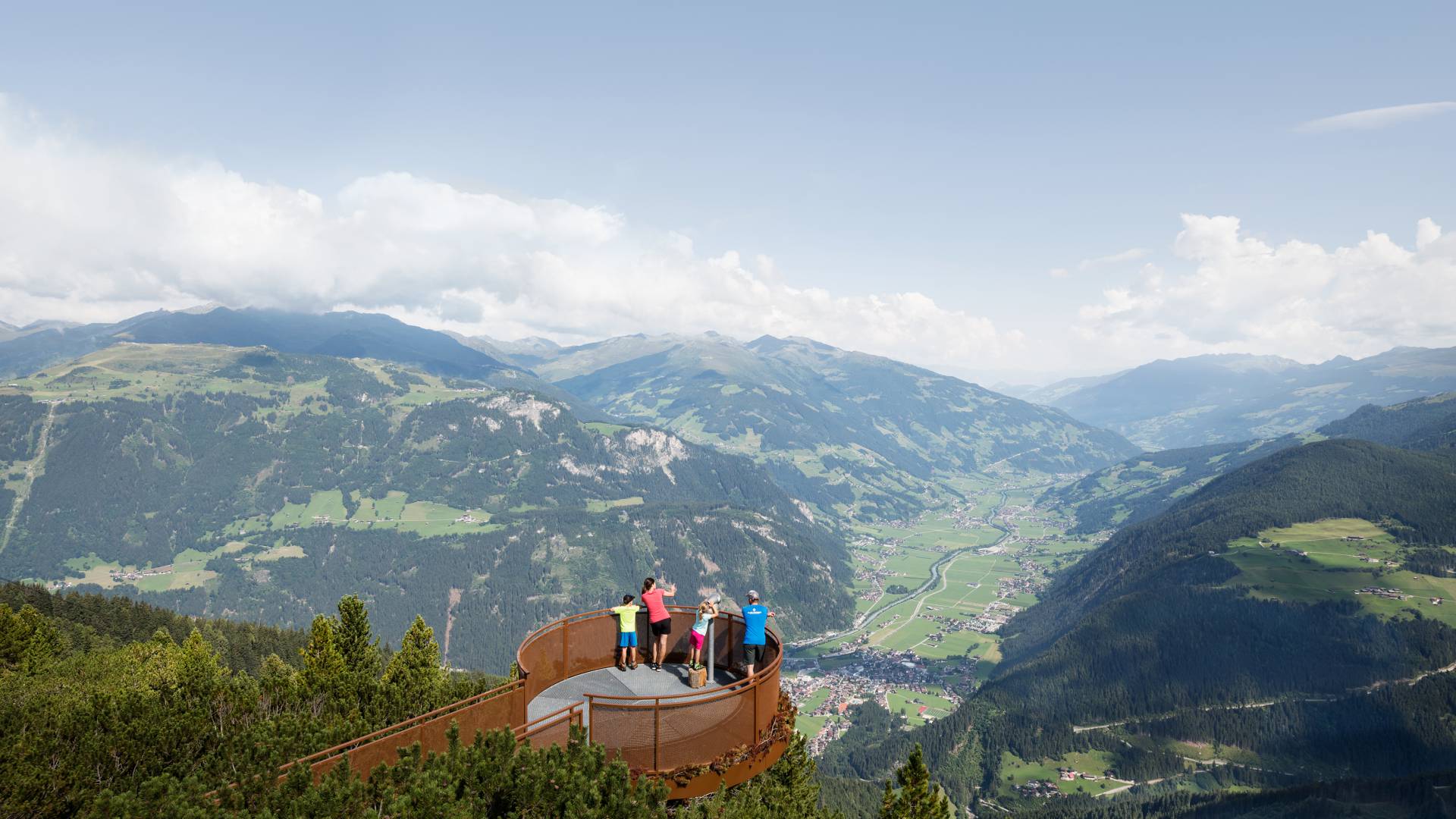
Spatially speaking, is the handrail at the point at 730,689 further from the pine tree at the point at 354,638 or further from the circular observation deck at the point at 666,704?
the pine tree at the point at 354,638

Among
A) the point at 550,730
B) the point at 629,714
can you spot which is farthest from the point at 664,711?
the point at 550,730

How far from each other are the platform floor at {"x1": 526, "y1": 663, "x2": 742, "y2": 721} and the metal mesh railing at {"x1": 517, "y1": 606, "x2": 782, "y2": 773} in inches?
17.8

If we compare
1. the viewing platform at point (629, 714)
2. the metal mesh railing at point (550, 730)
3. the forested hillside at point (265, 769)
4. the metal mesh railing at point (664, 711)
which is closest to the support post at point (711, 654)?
the viewing platform at point (629, 714)

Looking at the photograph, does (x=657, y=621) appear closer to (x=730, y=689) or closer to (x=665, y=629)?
(x=665, y=629)

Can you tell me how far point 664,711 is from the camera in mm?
16594

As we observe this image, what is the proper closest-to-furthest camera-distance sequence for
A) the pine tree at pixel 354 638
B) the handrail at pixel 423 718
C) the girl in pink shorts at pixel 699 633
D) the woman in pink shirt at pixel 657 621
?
the handrail at pixel 423 718, the girl in pink shorts at pixel 699 633, the woman in pink shirt at pixel 657 621, the pine tree at pixel 354 638

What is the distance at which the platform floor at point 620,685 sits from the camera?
20.4 m

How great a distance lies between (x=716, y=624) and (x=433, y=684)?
3978 cm

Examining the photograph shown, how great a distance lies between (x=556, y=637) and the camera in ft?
72.7

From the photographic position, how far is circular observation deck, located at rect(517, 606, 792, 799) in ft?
54.8

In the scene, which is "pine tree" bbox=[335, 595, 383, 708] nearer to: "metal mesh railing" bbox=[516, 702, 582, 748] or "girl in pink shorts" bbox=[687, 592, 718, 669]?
"girl in pink shorts" bbox=[687, 592, 718, 669]

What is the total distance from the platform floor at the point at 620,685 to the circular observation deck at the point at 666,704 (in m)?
0.03

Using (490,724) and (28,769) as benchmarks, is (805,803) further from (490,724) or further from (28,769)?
(28,769)

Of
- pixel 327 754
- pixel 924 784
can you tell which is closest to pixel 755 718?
pixel 327 754
